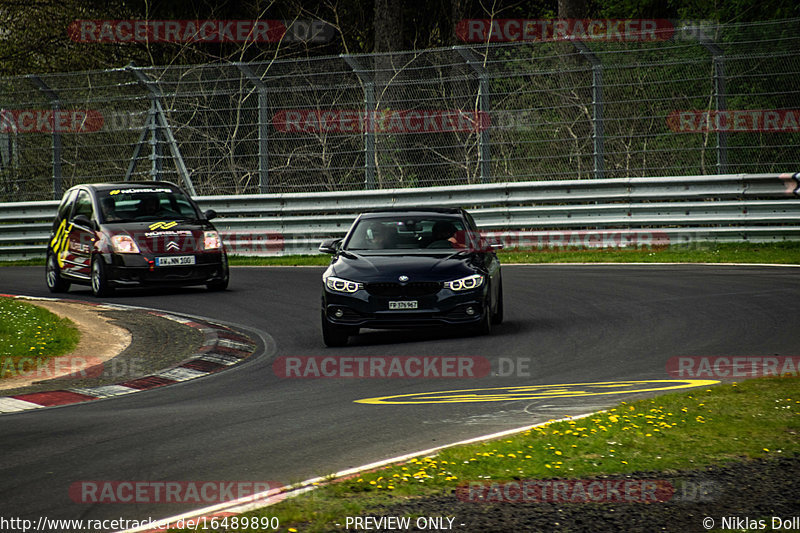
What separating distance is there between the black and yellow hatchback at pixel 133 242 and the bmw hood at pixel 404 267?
498 cm

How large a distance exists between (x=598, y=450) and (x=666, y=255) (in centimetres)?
1392

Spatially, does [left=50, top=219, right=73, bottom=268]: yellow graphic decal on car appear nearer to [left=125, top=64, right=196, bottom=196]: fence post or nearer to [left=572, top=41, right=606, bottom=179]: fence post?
[left=125, top=64, right=196, bottom=196]: fence post

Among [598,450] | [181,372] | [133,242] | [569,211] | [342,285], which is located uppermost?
[569,211]

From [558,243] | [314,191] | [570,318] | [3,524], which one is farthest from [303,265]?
[3,524]

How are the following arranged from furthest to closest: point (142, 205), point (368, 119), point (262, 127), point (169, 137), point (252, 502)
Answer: point (169, 137) < point (262, 127) < point (368, 119) < point (142, 205) < point (252, 502)

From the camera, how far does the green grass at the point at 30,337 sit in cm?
1091

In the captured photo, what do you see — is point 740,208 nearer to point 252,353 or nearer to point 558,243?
point 558,243

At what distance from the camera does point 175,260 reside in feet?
54.0

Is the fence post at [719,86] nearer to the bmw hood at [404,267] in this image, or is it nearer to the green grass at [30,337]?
the bmw hood at [404,267]

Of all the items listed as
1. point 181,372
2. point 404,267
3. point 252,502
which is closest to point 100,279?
point 181,372

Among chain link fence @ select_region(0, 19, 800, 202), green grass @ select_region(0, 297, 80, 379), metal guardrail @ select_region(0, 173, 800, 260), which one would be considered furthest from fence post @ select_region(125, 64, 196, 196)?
green grass @ select_region(0, 297, 80, 379)

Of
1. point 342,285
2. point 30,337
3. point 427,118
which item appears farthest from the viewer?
point 427,118

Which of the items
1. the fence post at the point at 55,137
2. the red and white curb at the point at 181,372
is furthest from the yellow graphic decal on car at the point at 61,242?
the fence post at the point at 55,137

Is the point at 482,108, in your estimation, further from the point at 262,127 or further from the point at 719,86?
the point at 262,127
